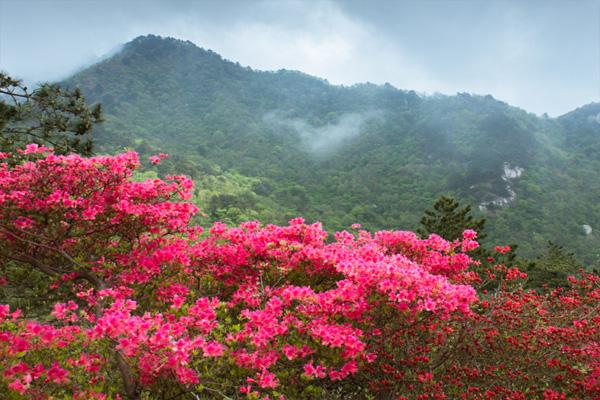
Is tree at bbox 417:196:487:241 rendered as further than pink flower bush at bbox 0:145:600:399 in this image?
Yes

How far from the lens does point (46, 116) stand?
848cm

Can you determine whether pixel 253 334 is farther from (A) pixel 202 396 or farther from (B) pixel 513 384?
(B) pixel 513 384

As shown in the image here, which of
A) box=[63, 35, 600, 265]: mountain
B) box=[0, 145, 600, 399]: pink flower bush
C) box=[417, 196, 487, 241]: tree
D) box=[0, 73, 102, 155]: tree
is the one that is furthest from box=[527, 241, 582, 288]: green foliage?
box=[63, 35, 600, 265]: mountain

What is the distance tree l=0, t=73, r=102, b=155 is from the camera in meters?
7.99

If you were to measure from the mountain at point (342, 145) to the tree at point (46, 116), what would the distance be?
28071 millimetres

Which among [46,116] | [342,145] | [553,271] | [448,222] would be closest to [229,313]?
[46,116]

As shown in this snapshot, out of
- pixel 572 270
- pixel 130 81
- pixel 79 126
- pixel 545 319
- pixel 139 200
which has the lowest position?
pixel 572 270

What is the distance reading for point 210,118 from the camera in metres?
76.5

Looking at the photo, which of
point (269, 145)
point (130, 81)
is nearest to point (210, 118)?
point (269, 145)

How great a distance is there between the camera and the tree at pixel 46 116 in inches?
315

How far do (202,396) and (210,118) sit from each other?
7593 cm

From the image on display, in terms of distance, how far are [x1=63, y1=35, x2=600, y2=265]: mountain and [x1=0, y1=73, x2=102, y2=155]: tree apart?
2807cm

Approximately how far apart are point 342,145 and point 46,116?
222 ft

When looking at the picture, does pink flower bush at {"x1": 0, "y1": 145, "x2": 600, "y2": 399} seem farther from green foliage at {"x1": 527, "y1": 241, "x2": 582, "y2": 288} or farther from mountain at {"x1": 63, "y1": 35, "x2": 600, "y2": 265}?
mountain at {"x1": 63, "y1": 35, "x2": 600, "y2": 265}
